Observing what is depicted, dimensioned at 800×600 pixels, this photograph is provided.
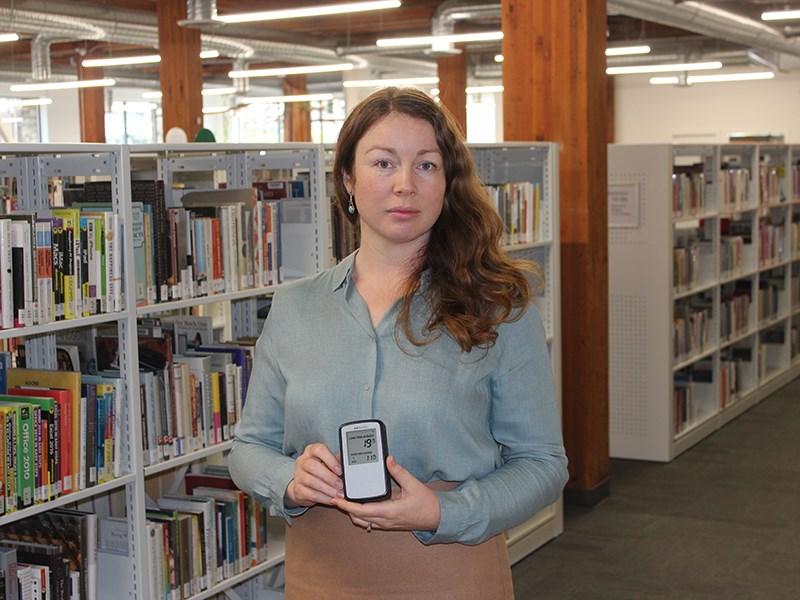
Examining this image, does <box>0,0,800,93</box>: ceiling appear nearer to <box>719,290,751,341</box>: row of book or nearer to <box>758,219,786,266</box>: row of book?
<box>758,219,786,266</box>: row of book

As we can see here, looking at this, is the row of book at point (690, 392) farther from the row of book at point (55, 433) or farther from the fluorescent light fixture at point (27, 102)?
the fluorescent light fixture at point (27, 102)

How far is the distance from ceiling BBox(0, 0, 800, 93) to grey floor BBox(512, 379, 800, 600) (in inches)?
183

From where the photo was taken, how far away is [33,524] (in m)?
3.13

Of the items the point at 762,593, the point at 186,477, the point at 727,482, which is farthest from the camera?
the point at 727,482

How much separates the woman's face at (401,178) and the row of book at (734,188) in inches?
251

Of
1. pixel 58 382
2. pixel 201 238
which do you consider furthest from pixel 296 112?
pixel 58 382

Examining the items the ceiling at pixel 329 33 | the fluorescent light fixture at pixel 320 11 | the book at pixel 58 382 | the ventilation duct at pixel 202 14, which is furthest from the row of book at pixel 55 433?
the ventilation duct at pixel 202 14

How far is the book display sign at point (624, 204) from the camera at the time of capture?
6.69 meters

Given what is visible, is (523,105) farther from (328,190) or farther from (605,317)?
(328,190)

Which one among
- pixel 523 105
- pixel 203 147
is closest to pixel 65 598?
pixel 203 147

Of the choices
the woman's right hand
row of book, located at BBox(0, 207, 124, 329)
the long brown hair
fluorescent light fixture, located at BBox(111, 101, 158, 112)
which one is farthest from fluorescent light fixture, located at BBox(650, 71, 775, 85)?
the woman's right hand

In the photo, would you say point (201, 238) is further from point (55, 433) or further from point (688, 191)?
point (688, 191)

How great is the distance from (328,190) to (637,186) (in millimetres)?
3030

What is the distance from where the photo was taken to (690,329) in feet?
23.8
